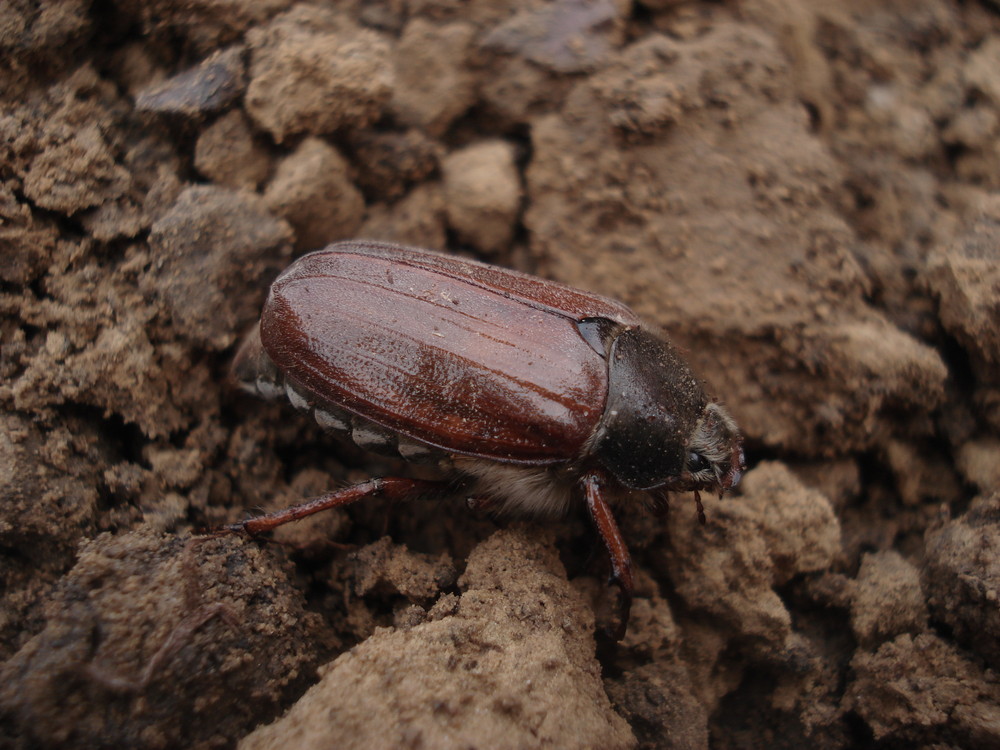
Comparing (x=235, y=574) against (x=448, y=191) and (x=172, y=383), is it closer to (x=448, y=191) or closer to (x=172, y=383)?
(x=172, y=383)

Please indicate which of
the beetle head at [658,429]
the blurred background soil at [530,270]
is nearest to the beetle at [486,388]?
the beetle head at [658,429]

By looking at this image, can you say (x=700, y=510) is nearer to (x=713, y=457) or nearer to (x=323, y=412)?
(x=713, y=457)

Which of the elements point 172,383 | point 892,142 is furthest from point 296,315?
point 892,142

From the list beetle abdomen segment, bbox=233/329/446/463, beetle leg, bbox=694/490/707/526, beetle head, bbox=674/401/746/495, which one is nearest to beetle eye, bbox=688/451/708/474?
beetle head, bbox=674/401/746/495

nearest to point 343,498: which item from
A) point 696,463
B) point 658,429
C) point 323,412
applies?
point 323,412

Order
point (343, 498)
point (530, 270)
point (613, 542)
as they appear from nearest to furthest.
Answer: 1. point (613, 542)
2. point (343, 498)
3. point (530, 270)

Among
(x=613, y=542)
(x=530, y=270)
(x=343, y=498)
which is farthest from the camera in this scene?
(x=530, y=270)
